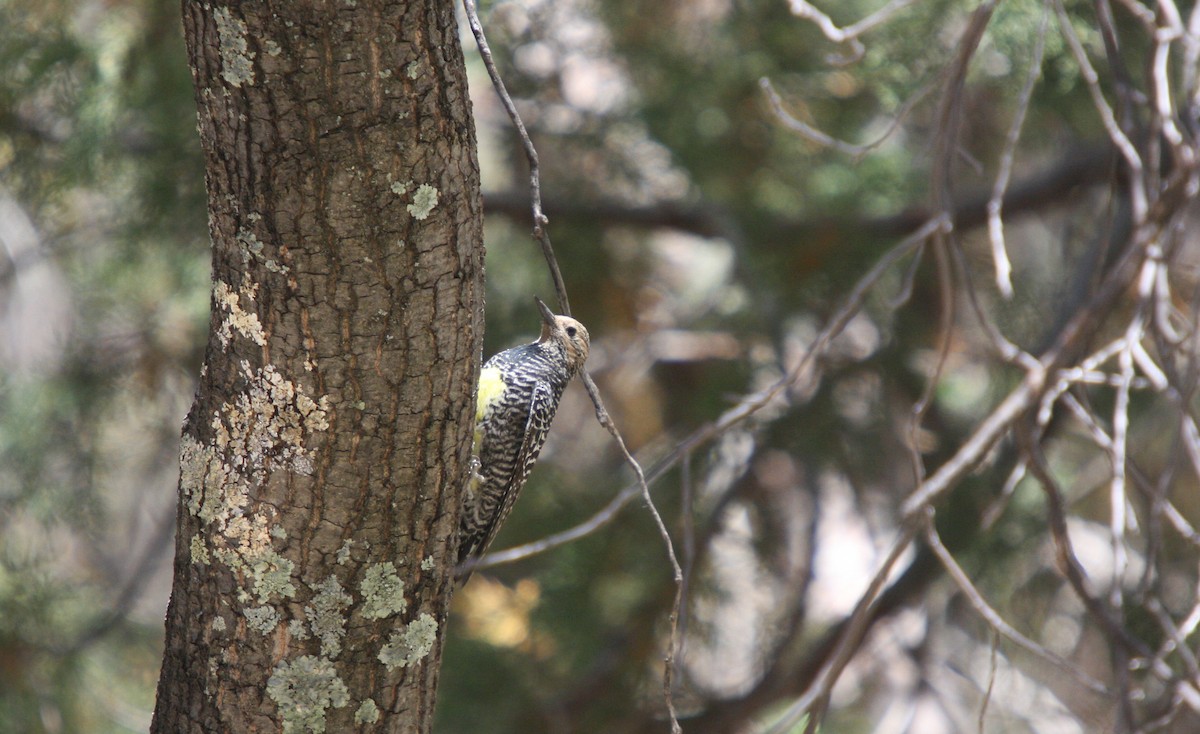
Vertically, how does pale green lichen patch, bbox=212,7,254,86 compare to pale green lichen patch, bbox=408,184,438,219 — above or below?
above

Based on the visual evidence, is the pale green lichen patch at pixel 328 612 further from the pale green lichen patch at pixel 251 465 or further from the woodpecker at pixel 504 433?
the woodpecker at pixel 504 433

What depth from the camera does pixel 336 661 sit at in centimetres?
168

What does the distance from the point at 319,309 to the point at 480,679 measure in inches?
124

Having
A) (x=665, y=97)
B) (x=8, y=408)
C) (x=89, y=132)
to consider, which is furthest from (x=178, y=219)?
(x=665, y=97)

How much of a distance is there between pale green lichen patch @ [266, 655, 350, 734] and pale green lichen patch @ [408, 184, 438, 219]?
70cm

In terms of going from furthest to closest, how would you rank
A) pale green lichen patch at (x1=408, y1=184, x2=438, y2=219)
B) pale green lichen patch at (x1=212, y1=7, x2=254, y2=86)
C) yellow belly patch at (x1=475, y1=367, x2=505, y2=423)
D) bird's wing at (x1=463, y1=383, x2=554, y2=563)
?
yellow belly patch at (x1=475, y1=367, x2=505, y2=423) < bird's wing at (x1=463, y1=383, x2=554, y2=563) < pale green lichen patch at (x1=408, y1=184, x2=438, y2=219) < pale green lichen patch at (x1=212, y1=7, x2=254, y2=86)

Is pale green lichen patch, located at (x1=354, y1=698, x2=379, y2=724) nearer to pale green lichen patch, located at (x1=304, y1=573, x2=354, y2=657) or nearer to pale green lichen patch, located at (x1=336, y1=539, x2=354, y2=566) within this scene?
pale green lichen patch, located at (x1=304, y1=573, x2=354, y2=657)

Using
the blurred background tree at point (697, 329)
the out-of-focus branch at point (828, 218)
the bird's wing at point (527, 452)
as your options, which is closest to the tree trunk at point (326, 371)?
the bird's wing at point (527, 452)

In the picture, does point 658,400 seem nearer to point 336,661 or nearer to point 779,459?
point 779,459

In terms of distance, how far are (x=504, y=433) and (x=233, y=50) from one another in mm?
2094

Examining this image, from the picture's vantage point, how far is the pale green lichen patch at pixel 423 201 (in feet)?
4.85

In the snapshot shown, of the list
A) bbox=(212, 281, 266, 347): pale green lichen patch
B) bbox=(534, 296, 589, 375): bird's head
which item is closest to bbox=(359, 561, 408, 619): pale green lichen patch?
bbox=(212, 281, 266, 347): pale green lichen patch

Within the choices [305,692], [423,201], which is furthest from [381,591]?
[423,201]

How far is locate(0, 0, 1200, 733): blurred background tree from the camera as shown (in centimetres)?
376
